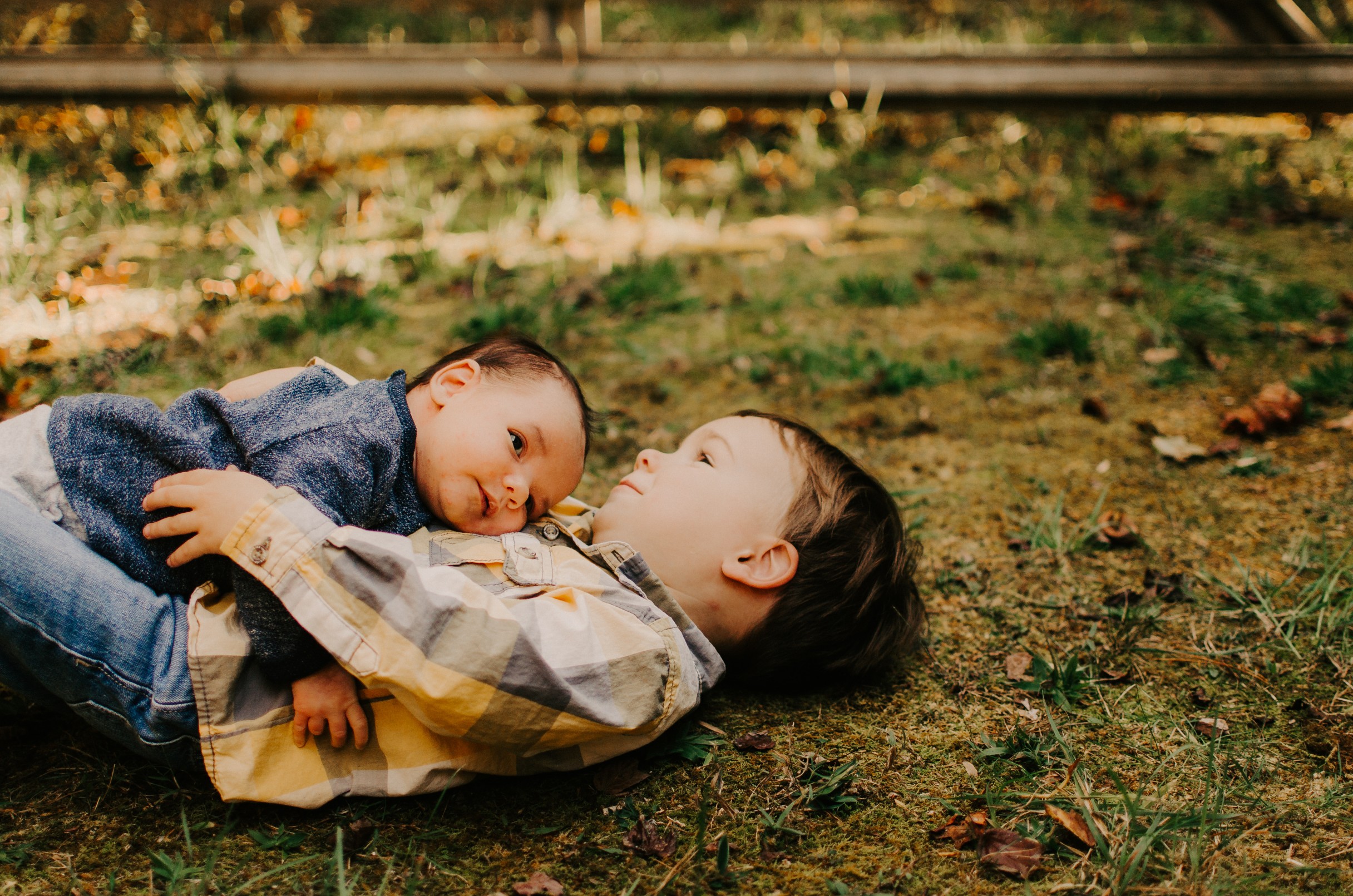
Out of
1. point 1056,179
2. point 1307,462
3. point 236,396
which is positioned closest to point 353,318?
point 236,396

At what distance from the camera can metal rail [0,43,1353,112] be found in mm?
4672

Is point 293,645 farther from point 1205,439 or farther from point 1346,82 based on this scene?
point 1346,82

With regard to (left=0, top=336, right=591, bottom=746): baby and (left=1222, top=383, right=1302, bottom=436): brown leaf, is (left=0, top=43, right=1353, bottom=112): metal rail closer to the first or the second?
(left=1222, top=383, right=1302, bottom=436): brown leaf

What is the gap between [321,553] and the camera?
1.45 metres

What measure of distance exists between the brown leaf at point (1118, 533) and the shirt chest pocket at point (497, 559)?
59.1 inches

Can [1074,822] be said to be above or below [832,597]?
below

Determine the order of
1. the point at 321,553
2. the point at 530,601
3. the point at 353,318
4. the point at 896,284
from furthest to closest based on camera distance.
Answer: the point at 896,284 < the point at 353,318 < the point at 530,601 < the point at 321,553

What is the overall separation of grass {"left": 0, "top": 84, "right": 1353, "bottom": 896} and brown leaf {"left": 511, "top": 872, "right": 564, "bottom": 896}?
1.3 inches

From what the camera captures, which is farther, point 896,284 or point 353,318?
point 896,284

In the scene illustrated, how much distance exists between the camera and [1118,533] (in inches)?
92.5

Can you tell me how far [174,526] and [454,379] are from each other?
1.92 feet

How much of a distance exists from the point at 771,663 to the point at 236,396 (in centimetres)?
130

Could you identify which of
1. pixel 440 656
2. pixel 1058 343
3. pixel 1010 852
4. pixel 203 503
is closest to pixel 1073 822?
pixel 1010 852

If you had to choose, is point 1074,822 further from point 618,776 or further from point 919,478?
point 919,478
